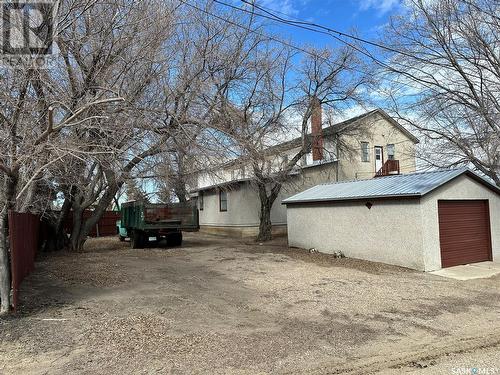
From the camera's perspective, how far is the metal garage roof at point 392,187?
1380 centimetres

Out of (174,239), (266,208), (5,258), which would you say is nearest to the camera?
(5,258)

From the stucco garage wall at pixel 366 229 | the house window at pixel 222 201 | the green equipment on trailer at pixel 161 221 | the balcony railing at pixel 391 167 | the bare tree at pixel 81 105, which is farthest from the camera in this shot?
the house window at pixel 222 201

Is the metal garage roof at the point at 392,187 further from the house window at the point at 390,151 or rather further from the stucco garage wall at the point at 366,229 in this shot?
the house window at the point at 390,151

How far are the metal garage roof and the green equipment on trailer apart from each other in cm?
499

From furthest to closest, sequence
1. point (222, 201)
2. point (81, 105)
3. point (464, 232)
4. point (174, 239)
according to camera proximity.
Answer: point (222, 201) < point (174, 239) < point (464, 232) < point (81, 105)

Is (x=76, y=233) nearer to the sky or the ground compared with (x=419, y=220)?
nearer to the ground

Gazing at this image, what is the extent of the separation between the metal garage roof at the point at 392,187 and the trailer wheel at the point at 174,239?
5894 millimetres

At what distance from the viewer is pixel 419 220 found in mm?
13375

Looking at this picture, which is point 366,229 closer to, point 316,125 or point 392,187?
point 392,187

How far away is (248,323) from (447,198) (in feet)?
31.5

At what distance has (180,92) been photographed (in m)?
15.0

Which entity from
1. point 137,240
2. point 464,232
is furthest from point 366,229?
point 137,240

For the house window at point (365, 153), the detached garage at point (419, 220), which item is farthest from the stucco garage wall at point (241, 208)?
the detached garage at point (419, 220)

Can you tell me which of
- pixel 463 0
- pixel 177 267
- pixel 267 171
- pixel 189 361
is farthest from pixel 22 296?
pixel 463 0
